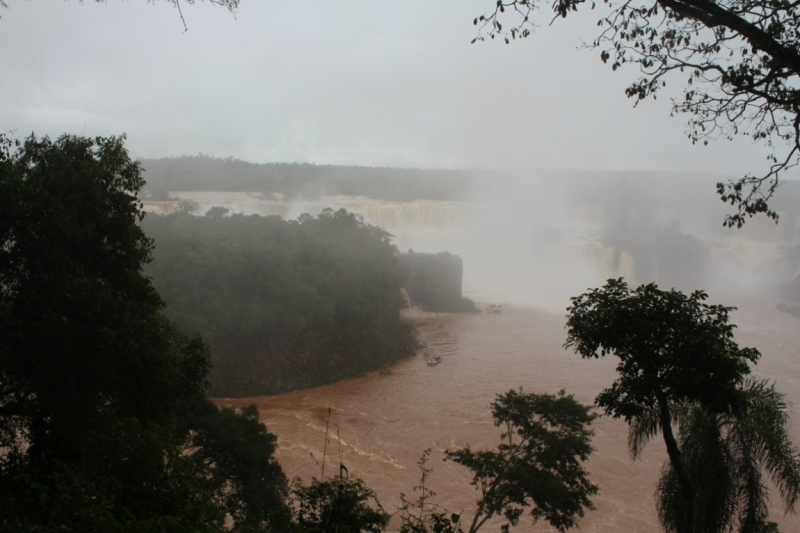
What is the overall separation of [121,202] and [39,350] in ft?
5.49

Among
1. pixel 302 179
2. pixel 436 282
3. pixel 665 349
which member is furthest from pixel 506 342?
pixel 302 179

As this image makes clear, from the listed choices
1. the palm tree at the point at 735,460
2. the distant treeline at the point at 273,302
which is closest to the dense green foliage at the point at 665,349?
the palm tree at the point at 735,460

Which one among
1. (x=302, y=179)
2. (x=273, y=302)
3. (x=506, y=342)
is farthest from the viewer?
(x=302, y=179)

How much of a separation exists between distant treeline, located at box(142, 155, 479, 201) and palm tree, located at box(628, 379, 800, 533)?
40.8 m

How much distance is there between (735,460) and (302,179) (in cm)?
4917

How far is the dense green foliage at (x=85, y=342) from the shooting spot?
4.52m

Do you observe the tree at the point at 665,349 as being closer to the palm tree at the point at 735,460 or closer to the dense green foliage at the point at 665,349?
the dense green foliage at the point at 665,349

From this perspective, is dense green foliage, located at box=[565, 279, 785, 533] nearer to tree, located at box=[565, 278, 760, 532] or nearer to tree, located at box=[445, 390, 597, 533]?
tree, located at box=[565, 278, 760, 532]

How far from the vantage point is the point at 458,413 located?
52.6 ft

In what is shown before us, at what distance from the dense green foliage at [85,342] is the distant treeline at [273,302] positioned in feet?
39.9

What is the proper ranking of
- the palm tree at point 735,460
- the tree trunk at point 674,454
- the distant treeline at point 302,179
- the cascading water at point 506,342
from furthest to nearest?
the distant treeline at point 302,179 < the cascading water at point 506,342 < the palm tree at point 735,460 < the tree trunk at point 674,454

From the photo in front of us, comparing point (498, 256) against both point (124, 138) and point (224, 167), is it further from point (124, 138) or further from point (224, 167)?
point (124, 138)

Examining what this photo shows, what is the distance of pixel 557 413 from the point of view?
8.57 m

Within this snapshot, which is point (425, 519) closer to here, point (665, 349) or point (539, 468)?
point (539, 468)
